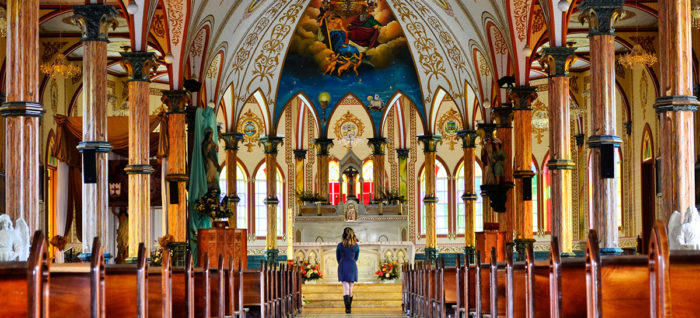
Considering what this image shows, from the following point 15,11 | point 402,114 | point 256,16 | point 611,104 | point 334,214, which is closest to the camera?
point 15,11

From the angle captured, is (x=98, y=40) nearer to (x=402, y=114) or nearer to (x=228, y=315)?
(x=228, y=315)

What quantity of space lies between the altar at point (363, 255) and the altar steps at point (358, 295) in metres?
2.09

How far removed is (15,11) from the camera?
11.9 m

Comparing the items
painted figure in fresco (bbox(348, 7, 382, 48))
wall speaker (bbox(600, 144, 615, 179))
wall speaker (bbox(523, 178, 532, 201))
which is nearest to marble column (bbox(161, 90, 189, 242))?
wall speaker (bbox(523, 178, 532, 201))

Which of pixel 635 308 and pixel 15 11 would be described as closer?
pixel 635 308

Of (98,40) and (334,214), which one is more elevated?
(98,40)

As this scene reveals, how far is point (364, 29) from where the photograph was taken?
106ft

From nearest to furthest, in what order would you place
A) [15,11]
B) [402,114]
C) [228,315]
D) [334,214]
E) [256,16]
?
[15,11] < [228,315] < [256,16] < [334,214] < [402,114]

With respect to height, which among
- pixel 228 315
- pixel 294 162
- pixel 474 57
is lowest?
pixel 228 315

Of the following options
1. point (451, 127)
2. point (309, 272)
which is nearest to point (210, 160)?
point (309, 272)

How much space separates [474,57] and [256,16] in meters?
6.89

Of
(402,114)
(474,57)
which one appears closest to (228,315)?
(474,57)

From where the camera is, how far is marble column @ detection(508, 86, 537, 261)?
2314cm

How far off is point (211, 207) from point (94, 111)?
776cm
